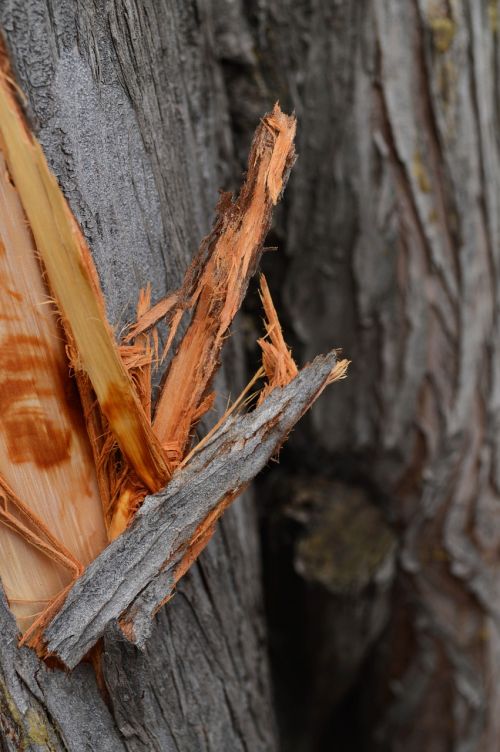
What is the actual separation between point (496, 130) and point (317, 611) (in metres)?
0.85

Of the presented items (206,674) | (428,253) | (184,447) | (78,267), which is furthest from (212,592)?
(428,253)

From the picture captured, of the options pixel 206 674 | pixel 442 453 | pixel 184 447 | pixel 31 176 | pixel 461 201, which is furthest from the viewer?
pixel 442 453

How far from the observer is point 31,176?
1.76 feet

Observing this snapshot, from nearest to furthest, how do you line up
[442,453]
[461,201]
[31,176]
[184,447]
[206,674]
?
[31,176], [184,447], [206,674], [461,201], [442,453]

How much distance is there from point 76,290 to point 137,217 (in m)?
0.12

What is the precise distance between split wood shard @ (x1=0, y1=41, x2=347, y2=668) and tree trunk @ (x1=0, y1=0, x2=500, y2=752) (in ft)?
0.16

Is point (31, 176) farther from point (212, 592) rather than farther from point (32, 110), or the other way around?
point (212, 592)

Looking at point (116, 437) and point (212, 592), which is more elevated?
point (116, 437)

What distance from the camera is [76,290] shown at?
1.87 feet

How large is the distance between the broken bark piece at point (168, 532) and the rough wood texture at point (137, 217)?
4 centimetres

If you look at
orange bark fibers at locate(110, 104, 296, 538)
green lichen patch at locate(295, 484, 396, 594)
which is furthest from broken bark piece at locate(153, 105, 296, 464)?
green lichen patch at locate(295, 484, 396, 594)

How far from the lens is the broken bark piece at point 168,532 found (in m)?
0.59

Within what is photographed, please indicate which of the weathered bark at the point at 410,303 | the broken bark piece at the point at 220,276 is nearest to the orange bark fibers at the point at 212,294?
the broken bark piece at the point at 220,276

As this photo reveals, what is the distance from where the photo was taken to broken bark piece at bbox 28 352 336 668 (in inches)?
23.3
